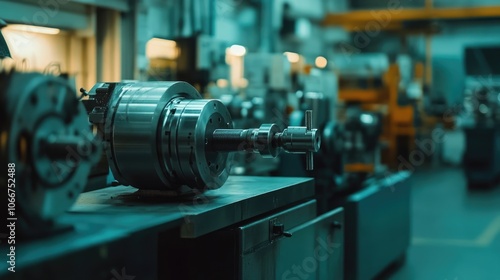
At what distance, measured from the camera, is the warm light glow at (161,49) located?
228 inches

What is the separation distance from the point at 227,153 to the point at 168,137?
216 mm

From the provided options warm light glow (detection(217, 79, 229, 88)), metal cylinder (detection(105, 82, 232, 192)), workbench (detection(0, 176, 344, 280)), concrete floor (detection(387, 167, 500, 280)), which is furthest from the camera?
warm light glow (detection(217, 79, 229, 88))

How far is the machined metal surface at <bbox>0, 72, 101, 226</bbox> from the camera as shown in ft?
3.22

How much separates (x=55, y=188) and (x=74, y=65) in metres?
3.82

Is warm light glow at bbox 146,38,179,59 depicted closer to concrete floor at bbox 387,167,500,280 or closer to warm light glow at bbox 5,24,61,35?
warm light glow at bbox 5,24,61,35

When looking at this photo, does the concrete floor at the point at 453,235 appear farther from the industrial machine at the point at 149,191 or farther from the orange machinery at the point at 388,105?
Result: the industrial machine at the point at 149,191

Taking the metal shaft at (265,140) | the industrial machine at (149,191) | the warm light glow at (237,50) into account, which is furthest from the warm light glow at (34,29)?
the warm light glow at (237,50)

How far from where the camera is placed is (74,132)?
3.70 ft

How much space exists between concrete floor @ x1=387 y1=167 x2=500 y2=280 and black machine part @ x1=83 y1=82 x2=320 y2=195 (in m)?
2.10

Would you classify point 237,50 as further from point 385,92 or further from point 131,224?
point 131,224

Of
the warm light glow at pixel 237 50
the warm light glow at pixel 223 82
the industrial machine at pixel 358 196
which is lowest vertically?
the industrial machine at pixel 358 196

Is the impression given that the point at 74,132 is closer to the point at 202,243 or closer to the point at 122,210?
the point at 122,210

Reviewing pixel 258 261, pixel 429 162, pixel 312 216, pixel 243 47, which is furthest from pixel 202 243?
pixel 429 162

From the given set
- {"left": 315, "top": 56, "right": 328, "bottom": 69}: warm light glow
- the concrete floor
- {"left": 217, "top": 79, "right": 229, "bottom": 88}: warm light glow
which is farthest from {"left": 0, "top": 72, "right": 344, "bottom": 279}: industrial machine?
{"left": 315, "top": 56, "right": 328, "bottom": 69}: warm light glow
